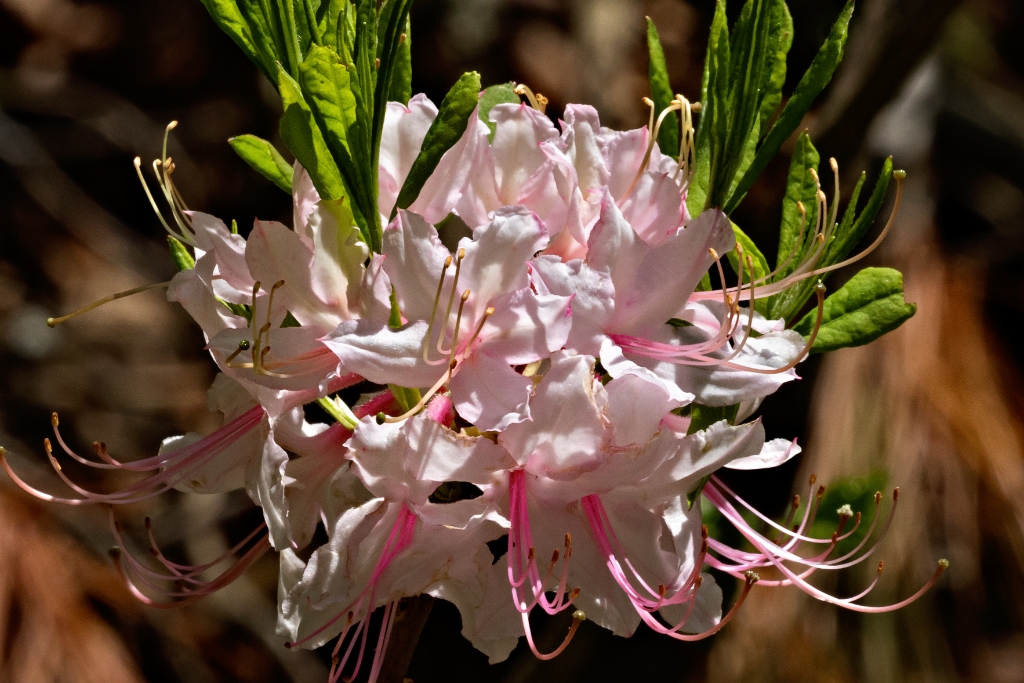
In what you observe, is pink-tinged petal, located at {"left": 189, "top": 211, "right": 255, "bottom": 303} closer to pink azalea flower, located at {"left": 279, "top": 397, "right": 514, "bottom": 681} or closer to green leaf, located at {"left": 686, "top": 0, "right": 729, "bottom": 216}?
pink azalea flower, located at {"left": 279, "top": 397, "right": 514, "bottom": 681}

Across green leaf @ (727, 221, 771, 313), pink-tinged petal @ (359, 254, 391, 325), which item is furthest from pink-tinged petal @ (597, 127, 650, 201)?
pink-tinged petal @ (359, 254, 391, 325)

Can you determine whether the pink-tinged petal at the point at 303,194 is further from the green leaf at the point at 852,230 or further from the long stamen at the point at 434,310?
the green leaf at the point at 852,230

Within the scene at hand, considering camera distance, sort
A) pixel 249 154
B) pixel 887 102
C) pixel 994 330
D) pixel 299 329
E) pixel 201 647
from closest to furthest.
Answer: pixel 299 329
pixel 249 154
pixel 887 102
pixel 994 330
pixel 201 647

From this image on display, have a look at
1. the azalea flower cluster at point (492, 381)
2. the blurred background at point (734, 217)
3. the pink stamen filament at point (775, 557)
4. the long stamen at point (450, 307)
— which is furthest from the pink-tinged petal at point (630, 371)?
the blurred background at point (734, 217)

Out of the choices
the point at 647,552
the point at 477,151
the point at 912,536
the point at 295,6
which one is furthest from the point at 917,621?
the point at 295,6

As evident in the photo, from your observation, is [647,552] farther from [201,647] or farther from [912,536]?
[201,647]

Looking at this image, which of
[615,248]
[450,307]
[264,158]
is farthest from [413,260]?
[264,158]
